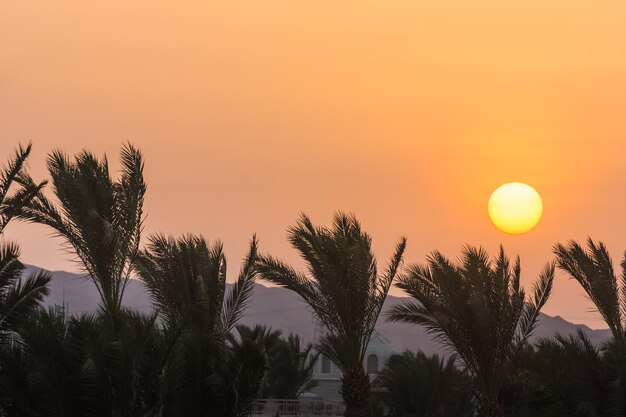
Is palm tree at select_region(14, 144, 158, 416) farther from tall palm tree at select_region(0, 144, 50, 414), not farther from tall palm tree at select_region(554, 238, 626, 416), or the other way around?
tall palm tree at select_region(554, 238, 626, 416)

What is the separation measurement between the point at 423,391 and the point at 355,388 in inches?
389

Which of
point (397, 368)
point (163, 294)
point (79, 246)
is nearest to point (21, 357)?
point (79, 246)

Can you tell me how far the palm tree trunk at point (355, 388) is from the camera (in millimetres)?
30797

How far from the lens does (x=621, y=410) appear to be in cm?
3080

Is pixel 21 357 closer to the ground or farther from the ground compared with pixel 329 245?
closer to the ground

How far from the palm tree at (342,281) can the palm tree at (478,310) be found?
1241 millimetres

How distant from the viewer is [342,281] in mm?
29125

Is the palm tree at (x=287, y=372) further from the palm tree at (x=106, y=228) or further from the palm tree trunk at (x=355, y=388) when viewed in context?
the palm tree at (x=106, y=228)

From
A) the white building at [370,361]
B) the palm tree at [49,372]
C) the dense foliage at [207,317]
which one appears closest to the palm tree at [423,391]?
the dense foliage at [207,317]

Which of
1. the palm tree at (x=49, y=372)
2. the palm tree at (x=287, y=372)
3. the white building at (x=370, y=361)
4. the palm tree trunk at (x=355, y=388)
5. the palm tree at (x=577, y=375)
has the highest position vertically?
the white building at (x=370, y=361)

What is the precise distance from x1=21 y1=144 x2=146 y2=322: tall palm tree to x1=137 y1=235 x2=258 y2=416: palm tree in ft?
4.90

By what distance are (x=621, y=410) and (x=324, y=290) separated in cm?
879

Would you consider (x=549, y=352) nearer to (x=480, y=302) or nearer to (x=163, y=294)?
(x=480, y=302)

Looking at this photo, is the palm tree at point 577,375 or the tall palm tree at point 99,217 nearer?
the tall palm tree at point 99,217
